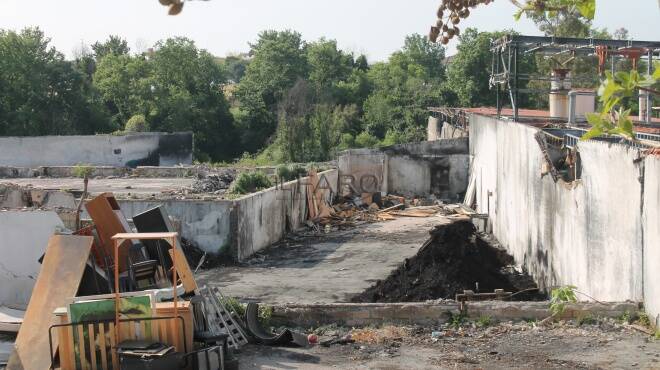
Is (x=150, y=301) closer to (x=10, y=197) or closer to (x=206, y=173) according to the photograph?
(x=10, y=197)

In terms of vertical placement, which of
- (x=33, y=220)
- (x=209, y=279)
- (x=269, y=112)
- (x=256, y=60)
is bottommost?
(x=209, y=279)

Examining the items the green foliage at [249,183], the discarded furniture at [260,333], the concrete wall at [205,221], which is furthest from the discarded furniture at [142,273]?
the green foliage at [249,183]

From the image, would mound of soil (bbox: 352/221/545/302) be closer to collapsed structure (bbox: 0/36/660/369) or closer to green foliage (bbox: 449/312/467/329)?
collapsed structure (bbox: 0/36/660/369)

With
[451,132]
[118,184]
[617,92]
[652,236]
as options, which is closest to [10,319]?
[652,236]

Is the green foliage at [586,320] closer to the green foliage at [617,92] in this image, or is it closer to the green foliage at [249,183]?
the green foliage at [617,92]

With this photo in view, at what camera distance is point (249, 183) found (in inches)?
1040

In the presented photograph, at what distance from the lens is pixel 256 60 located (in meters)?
64.9

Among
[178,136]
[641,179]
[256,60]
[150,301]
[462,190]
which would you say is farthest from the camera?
[256,60]

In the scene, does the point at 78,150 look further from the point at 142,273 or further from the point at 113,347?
the point at 113,347

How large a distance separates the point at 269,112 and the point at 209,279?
3902 centimetres

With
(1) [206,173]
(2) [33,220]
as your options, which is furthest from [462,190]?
(2) [33,220]

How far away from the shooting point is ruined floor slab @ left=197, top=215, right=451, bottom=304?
18172 mm

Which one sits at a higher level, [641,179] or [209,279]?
[641,179]

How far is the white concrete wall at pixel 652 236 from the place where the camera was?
10203 mm
